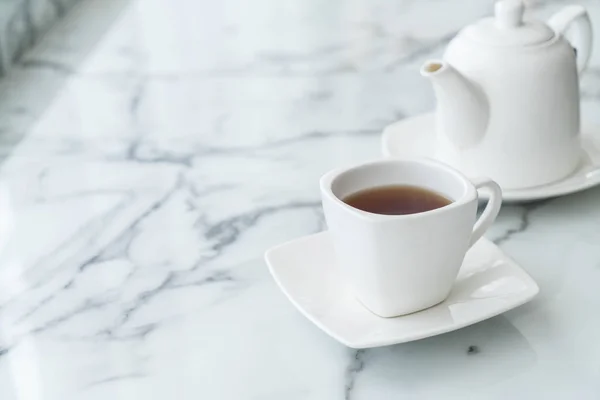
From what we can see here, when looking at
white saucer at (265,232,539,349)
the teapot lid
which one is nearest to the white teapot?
the teapot lid

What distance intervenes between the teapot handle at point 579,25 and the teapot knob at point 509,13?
90mm

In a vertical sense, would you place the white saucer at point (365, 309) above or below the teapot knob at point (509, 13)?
below

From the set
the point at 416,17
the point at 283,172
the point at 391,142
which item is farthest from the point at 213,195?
the point at 416,17

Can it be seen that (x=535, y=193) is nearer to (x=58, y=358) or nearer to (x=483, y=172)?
(x=483, y=172)

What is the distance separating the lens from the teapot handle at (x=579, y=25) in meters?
0.83

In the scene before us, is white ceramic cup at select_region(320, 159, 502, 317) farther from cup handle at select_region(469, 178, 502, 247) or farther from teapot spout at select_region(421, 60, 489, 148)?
teapot spout at select_region(421, 60, 489, 148)

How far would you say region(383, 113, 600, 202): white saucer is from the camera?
0.76 m

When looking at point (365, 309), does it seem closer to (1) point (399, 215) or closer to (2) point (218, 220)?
(1) point (399, 215)

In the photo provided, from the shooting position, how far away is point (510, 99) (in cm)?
74

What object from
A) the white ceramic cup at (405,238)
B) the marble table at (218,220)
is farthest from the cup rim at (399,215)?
the marble table at (218,220)

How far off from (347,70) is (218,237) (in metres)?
0.46

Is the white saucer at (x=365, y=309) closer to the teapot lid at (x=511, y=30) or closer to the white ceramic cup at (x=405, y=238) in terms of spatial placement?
the white ceramic cup at (x=405, y=238)

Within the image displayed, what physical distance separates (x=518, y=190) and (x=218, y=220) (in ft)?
0.96

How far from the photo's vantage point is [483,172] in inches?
30.2
